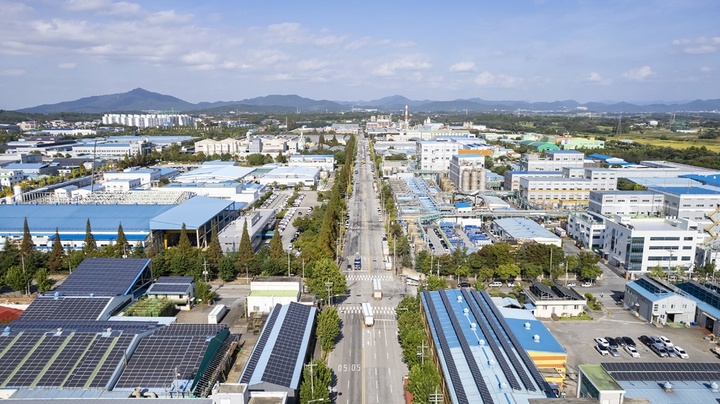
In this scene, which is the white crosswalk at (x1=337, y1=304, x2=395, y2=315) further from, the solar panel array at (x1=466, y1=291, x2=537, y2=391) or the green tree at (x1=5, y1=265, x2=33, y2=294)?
the green tree at (x1=5, y1=265, x2=33, y2=294)

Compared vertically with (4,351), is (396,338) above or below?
below

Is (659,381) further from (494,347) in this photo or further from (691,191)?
(691,191)

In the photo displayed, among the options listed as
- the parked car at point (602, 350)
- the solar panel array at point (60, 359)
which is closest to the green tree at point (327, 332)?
the solar panel array at point (60, 359)

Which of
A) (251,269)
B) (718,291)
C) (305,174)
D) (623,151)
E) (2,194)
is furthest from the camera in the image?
(623,151)

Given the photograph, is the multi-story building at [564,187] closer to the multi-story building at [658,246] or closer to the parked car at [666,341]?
the multi-story building at [658,246]

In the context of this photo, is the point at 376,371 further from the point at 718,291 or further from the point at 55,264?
the point at 55,264

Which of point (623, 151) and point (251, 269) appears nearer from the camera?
point (251, 269)

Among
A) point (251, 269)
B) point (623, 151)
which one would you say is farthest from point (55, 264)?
point (623, 151)
